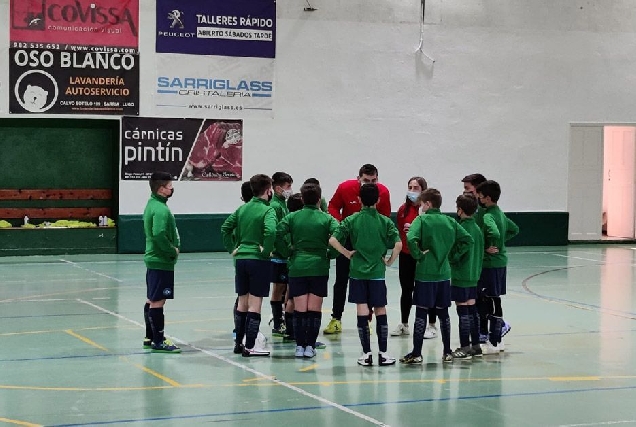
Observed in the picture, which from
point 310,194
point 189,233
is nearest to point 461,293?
point 310,194

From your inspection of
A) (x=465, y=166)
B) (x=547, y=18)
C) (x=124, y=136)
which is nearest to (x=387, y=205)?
(x=124, y=136)

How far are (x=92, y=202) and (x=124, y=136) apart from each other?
1.74m

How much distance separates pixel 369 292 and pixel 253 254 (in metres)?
1.30

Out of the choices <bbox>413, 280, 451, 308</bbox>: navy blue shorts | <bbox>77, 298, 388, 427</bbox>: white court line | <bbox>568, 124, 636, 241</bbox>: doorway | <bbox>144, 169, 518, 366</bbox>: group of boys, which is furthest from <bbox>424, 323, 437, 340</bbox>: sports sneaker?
<bbox>568, 124, 636, 241</bbox>: doorway

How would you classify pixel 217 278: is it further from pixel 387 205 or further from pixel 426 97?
pixel 426 97

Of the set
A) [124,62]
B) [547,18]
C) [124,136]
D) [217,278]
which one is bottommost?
[217,278]

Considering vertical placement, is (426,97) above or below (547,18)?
below

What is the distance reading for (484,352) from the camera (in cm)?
1136

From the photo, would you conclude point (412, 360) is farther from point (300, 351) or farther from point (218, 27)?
point (218, 27)

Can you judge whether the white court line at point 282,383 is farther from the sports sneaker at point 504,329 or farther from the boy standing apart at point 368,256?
the sports sneaker at point 504,329

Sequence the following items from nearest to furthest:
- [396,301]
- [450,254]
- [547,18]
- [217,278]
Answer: [450,254]
[396,301]
[217,278]
[547,18]

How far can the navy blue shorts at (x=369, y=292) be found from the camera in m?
10.4

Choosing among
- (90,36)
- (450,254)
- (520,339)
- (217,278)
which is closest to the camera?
(450,254)

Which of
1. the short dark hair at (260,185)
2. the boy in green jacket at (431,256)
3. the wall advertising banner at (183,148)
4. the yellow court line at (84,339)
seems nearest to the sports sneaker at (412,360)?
the boy in green jacket at (431,256)
